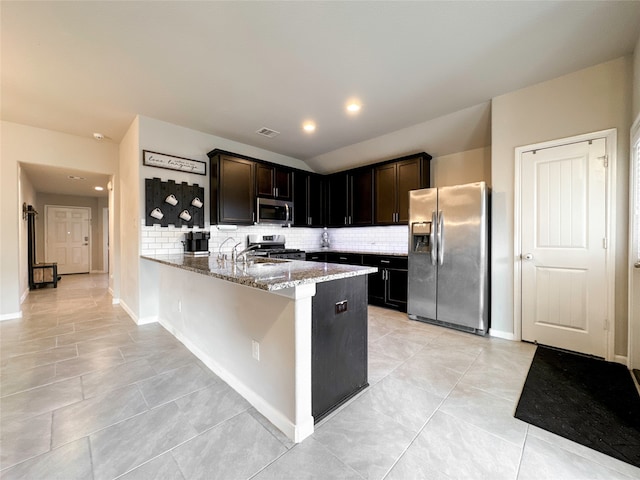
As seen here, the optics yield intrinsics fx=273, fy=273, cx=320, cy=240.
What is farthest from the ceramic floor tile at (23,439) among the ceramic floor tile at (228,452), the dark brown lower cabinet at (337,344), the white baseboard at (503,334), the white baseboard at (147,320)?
the white baseboard at (503,334)

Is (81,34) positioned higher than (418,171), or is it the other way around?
(81,34)

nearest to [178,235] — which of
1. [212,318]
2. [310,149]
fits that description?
[212,318]

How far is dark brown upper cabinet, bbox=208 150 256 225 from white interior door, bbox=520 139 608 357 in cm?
354

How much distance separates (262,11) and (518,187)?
9.55 feet

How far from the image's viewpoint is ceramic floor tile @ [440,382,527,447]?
160 centimetres

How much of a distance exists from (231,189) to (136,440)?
3.17 m

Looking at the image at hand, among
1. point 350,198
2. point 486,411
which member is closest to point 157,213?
point 350,198

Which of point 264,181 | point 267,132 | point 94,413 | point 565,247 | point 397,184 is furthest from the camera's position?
point 264,181

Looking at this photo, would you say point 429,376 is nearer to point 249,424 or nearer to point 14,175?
point 249,424

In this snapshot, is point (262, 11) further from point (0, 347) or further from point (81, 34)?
point (0, 347)

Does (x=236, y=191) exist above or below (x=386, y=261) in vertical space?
above

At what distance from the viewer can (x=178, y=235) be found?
384cm

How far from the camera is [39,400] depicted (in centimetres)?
191

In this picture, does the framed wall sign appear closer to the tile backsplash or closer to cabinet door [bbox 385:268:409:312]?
the tile backsplash
